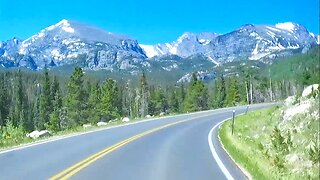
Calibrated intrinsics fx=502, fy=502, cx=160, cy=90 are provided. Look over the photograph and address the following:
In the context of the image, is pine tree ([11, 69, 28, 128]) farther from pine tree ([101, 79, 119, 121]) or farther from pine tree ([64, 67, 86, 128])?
pine tree ([64, 67, 86, 128])

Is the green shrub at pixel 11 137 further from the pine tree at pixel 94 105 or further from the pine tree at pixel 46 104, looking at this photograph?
the pine tree at pixel 46 104

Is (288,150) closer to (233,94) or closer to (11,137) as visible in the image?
(11,137)

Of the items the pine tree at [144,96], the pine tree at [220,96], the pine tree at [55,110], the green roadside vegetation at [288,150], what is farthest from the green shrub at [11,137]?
the pine tree at [220,96]

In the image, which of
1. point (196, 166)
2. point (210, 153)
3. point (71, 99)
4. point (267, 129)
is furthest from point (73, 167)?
point (71, 99)

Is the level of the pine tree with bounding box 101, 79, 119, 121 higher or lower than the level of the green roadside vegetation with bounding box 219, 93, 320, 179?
higher

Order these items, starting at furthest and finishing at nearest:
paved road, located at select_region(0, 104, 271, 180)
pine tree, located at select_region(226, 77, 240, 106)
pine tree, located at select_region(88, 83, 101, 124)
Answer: pine tree, located at select_region(226, 77, 240, 106) < pine tree, located at select_region(88, 83, 101, 124) < paved road, located at select_region(0, 104, 271, 180)

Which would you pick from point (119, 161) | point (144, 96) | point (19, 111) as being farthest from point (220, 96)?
point (119, 161)

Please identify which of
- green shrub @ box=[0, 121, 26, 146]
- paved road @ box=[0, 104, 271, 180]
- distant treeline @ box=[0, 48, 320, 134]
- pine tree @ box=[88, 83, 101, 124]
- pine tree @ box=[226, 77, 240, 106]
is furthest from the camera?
pine tree @ box=[226, 77, 240, 106]

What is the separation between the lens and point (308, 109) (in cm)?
2372

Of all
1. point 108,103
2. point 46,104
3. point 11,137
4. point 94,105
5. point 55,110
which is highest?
point 46,104

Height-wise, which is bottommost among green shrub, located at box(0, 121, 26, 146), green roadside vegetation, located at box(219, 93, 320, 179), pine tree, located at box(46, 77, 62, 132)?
green roadside vegetation, located at box(219, 93, 320, 179)

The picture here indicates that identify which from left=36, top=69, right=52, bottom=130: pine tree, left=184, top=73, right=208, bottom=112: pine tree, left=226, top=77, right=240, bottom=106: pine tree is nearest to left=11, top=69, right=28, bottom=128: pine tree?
left=36, top=69, right=52, bottom=130: pine tree

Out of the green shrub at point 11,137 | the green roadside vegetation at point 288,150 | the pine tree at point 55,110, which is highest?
the pine tree at point 55,110

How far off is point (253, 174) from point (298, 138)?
1025 centimetres
